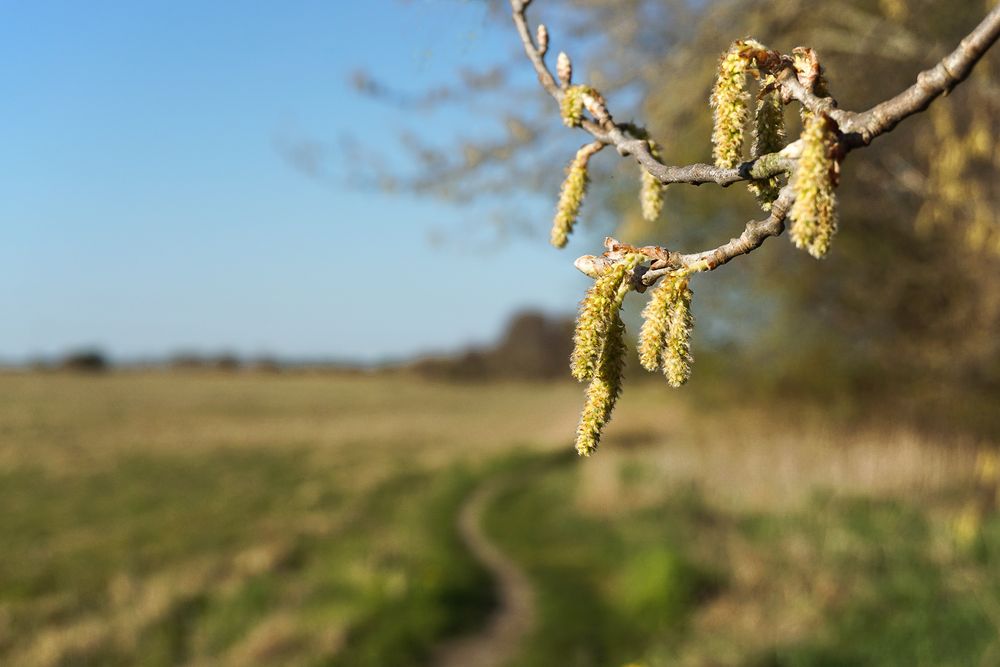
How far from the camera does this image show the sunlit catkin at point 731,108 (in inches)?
65.9

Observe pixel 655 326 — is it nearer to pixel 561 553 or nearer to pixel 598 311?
pixel 598 311

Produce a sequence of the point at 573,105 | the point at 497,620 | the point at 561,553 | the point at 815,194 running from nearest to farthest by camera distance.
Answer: the point at 815,194, the point at 573,105, the point at 497,620, the point at 561,553

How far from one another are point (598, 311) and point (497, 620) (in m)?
8.50

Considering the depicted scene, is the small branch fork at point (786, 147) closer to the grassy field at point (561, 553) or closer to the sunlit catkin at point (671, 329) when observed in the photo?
the sunlit catkin at point (671, 329)

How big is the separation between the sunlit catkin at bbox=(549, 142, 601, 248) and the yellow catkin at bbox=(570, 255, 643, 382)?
1.31 feet

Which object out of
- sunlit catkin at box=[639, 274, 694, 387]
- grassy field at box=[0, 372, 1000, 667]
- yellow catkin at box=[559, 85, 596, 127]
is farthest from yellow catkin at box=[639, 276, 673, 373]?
grassy field at box=[0, 372, 1000, 667]

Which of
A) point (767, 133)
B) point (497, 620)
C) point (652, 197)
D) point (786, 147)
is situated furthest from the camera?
point (497, 620)

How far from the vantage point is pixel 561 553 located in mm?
12359

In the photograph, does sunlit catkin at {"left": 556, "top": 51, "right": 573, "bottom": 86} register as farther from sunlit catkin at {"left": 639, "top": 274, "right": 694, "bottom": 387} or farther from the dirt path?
the dirt path

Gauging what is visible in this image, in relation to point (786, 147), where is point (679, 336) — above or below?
below

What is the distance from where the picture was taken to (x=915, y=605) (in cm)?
705

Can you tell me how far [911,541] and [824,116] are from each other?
837cm

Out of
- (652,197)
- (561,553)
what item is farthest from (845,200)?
(652,197)

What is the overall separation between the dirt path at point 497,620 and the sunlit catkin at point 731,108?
7.32 metres
